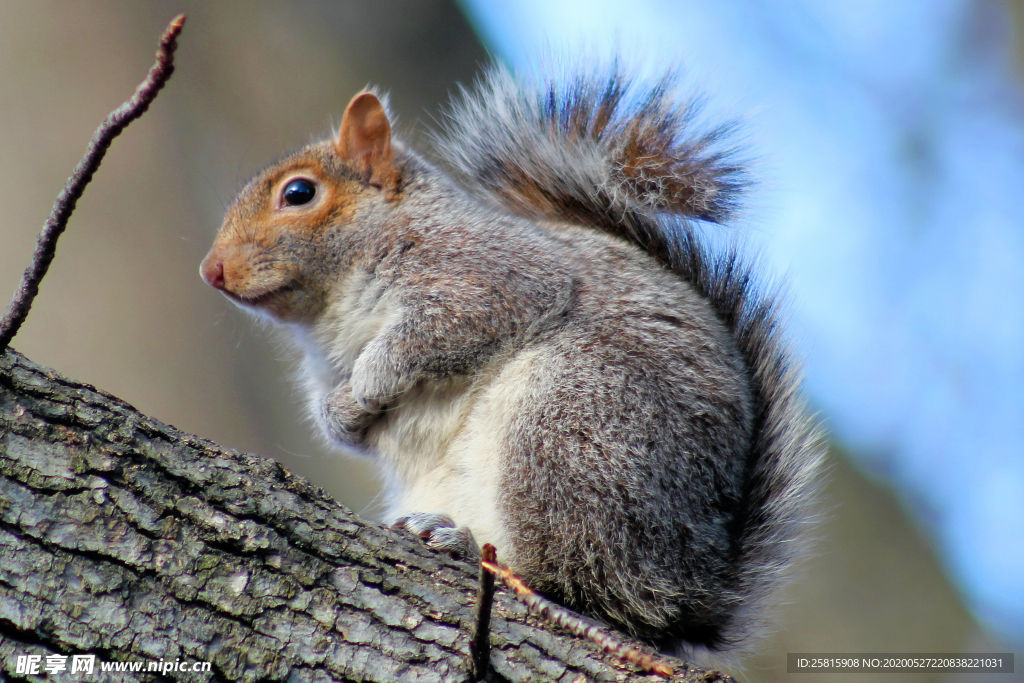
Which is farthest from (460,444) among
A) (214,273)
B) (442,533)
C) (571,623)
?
(214,273)

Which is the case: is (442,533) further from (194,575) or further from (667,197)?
(667,197)

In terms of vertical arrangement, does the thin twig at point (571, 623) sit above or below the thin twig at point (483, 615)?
above

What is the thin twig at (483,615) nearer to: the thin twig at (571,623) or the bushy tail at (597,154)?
the thin twig at (571,623)

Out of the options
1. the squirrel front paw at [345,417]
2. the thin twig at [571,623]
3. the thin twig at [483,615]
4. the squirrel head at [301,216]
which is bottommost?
the thin twig at [483,615]

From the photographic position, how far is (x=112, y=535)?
1116mm

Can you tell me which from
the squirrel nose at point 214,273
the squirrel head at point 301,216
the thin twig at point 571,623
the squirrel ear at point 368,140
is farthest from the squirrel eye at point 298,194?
the thin twig at point 571,623

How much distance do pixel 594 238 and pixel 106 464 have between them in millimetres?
1348

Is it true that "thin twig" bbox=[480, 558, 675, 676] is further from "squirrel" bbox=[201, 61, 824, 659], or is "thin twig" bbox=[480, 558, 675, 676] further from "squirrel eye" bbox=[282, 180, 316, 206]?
"squirrel eye" bbox=[282, 180, 316, 206]

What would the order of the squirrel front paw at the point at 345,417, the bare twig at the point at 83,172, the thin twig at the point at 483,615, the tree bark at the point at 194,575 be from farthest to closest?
the squirrel front paw at the point at 345,417, the tree bark at the point at 194,575, the thin twig at the point at 483,615, the bare twig at the point at 83,172

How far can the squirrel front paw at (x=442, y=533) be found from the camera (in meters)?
1.49

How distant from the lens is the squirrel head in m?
2.02

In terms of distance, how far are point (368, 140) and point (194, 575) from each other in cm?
145

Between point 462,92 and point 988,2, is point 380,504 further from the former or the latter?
point 988,2

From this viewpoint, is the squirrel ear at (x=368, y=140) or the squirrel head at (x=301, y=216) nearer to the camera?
the squirrel head at (x=301, y=216)
